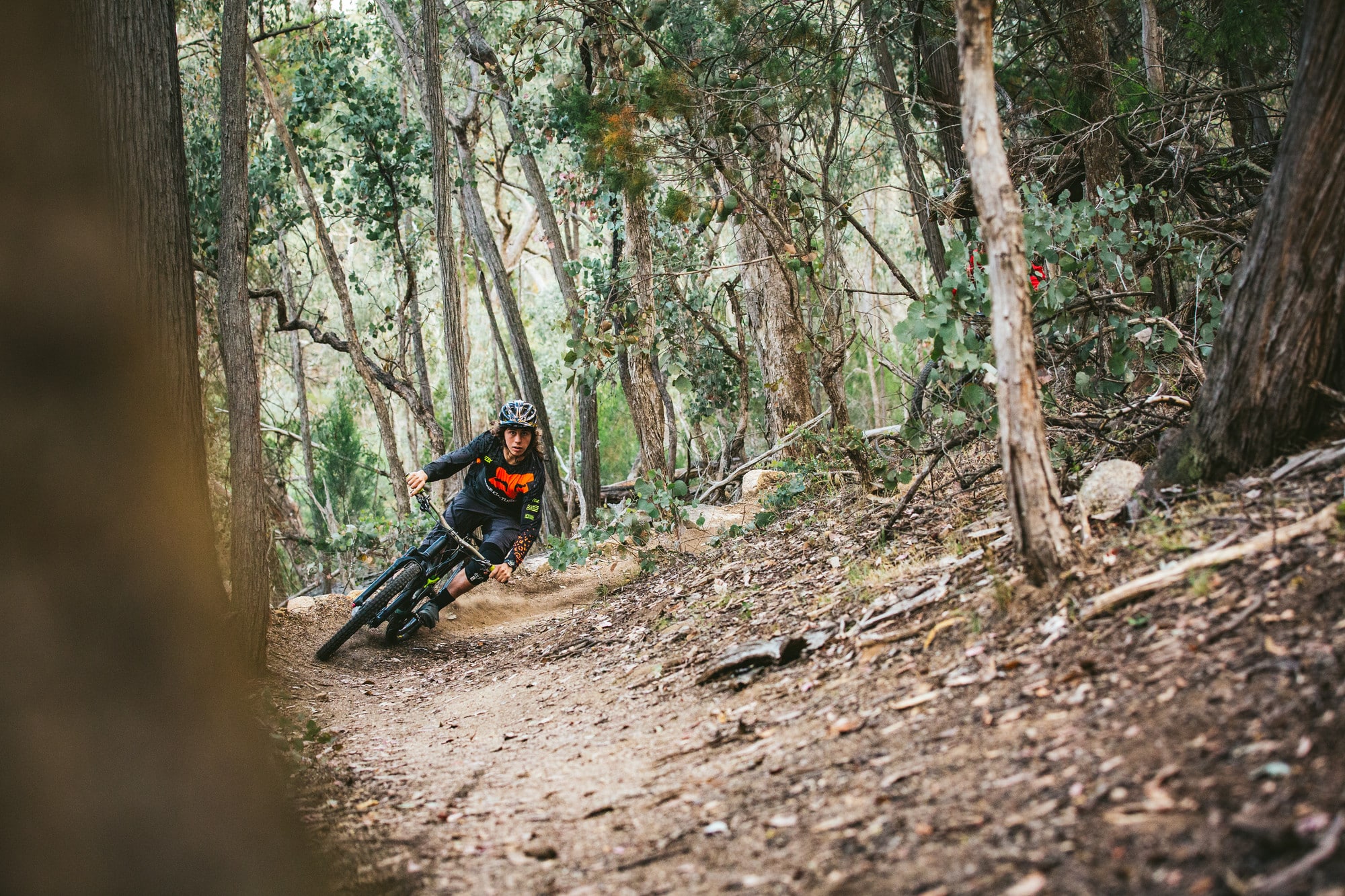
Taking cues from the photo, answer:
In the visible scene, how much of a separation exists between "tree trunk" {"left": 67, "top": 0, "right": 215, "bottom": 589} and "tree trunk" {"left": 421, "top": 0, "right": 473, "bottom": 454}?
23.7ft

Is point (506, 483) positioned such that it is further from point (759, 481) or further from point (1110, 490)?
point (1110, 490)

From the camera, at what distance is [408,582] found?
822 centimetres

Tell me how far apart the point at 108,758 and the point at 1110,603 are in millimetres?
3034

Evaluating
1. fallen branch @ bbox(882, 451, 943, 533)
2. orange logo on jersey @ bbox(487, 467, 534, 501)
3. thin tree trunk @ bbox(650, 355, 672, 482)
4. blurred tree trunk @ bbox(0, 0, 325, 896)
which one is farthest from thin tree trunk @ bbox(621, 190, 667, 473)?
blurred tree trunk @ bbox(0, 0, 325, 896)

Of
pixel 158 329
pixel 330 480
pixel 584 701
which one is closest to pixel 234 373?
pixel 158 329

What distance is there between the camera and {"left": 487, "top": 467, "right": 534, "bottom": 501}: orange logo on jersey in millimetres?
8539

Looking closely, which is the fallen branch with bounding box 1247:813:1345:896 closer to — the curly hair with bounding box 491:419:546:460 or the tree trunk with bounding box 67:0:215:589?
the tree trunk with bounding box 67:0:215:589

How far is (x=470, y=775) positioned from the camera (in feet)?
14.7

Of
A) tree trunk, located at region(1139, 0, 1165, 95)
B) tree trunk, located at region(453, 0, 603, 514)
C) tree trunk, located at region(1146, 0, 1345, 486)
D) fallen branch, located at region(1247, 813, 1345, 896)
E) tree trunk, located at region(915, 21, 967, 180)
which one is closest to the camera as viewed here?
fallen branch, located at region(1247, 813, 1345, 896)

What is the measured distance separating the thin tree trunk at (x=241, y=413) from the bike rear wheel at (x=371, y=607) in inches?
41.9

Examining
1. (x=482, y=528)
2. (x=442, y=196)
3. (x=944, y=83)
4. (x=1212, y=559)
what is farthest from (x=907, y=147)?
(x=1212, y=559)

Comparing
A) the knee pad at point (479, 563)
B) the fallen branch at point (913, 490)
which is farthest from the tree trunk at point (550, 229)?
the fallen branch at point (913, 490)

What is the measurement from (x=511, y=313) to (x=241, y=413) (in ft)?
27.7

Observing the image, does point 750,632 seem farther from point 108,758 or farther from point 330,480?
point 330,480
